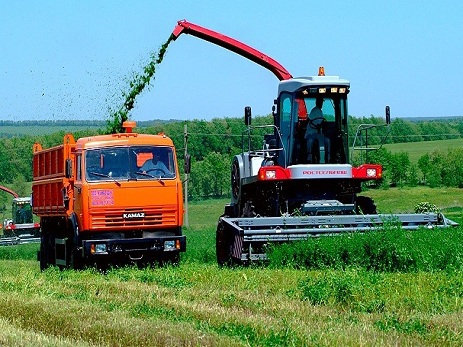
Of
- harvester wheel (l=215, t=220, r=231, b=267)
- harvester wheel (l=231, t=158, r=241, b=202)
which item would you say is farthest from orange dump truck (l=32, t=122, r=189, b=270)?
harvester wheel (l=231, t=158, r=241, b=202)

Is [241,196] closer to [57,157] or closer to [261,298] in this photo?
[57,157]

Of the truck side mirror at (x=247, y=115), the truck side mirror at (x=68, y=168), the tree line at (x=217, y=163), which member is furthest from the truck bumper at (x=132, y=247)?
the tree line at (x=217, y=163)

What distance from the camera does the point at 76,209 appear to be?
18.9 m

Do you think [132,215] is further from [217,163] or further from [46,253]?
[217,163]

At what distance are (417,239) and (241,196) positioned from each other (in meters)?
4.80

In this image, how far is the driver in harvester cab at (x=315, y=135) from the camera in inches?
738

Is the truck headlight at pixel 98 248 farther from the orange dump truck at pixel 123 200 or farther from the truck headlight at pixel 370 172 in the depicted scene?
the truck headlight at pixel 370 172

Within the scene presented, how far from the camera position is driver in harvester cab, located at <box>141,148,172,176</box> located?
1870 centimetres

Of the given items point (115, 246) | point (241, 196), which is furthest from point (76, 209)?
point (241, 196)

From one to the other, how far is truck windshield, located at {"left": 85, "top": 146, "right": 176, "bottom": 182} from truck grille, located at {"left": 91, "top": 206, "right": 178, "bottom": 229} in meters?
0.63

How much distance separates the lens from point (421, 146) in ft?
333

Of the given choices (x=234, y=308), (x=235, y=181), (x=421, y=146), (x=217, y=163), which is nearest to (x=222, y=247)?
(x=235, y=181)

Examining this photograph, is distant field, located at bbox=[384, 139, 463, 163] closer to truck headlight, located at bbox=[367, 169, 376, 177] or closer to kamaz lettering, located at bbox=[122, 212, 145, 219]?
truck headlight, located at bbox=[367, 169, 376, 177]

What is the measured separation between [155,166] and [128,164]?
1.66 ft
